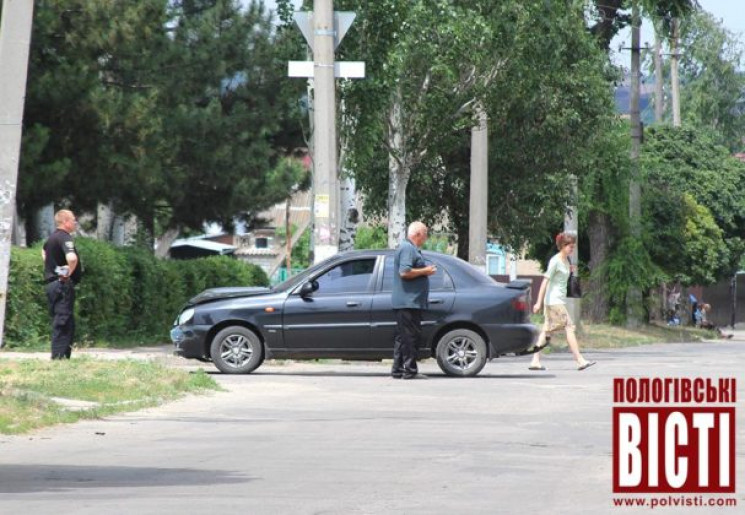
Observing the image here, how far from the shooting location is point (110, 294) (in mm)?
27406

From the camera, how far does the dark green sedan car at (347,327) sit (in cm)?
2158

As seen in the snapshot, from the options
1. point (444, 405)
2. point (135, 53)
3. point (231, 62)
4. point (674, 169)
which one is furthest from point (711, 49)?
point (444, 405)

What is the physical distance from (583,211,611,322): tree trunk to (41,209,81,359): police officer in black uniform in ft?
89.6

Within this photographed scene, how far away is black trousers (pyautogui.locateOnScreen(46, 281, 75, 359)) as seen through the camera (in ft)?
67.2

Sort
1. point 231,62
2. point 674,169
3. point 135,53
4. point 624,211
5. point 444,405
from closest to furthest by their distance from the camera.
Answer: point 444,405 → point 135,53 → point 231,62 → point 624,211 → point 674,169

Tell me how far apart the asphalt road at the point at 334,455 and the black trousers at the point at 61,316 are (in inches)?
107

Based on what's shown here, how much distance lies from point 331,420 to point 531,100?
2027 centimetres

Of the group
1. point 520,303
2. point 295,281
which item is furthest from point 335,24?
point 520,303

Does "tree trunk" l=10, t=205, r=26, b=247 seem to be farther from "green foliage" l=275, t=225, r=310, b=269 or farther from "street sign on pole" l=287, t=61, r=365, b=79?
"green foliage" l=275, t=225, r=310, b=269

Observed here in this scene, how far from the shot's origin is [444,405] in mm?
16625

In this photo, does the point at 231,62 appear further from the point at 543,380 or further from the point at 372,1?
the point at 543,380

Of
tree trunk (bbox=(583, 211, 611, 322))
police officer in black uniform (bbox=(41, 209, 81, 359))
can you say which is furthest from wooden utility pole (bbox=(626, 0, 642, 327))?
police officer in black uniform (bbox=(41, 209, 81, 359))

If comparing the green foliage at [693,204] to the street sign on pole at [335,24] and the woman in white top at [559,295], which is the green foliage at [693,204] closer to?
the street sign on pole at [335,24]

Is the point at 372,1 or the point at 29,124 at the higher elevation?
the point at 372,1
